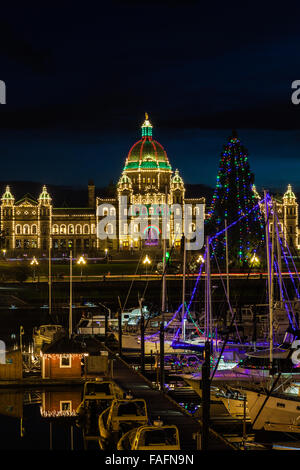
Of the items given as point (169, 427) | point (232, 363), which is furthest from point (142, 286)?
point (169, 427)

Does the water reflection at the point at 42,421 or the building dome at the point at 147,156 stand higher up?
the building dome at the point at 147,156

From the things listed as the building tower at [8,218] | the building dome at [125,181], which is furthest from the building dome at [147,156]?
the building tower at [8,218]

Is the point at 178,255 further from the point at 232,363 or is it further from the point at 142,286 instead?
the point at 232,363

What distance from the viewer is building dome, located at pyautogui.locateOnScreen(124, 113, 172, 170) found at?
16475cm

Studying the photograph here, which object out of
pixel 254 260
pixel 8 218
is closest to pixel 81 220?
pixel 8 218

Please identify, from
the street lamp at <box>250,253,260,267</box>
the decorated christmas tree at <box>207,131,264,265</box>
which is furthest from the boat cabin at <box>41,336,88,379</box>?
the decorated christmas tree at <box>207,131,264,265</box>

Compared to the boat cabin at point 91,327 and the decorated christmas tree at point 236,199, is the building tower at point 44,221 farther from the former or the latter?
the boat cabin at point 91,327

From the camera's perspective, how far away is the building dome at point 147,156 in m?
165

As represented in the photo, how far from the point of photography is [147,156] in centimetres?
16575

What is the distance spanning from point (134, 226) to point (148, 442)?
Answer: 128 m

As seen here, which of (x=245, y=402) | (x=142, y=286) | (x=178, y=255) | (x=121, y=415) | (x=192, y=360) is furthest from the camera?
(x=178, y=255)

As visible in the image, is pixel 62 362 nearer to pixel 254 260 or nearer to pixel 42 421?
pixel 42 421

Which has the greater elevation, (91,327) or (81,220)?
(81,220)
